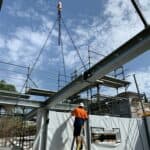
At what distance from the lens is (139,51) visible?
15.6ft

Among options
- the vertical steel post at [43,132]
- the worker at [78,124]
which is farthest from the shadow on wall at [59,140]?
the worker at [78,124]

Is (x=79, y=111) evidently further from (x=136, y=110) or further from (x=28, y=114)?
(x=136, y=110)

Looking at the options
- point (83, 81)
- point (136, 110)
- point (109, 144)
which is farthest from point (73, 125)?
point (136, 110)

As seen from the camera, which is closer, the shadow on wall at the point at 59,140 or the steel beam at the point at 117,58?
the steel beam at the point at 117,58

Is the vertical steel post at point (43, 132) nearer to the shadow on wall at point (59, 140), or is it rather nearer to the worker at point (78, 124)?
the shadow on wall at point (59, 140)

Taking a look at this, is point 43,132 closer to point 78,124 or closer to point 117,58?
point 78,124

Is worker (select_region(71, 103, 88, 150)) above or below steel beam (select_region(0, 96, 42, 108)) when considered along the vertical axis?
below

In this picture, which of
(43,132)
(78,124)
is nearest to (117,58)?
(78,124)

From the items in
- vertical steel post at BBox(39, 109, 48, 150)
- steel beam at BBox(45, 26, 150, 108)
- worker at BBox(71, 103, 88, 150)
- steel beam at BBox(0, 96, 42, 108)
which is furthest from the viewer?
steel beam at BBox(0, 96, 42, 108)

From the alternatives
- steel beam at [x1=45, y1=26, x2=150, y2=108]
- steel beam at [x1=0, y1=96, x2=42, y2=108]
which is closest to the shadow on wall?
steel beam at [x1=0, y1=96, x2=42, y2=108]

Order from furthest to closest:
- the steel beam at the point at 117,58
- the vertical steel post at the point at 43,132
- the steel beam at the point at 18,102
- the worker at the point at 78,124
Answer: the steel beam at the point at 18,102 < the vertical steel post at the point at 43,132 < the worker at the point at 78,124 < the steel beam at the point at 117,58

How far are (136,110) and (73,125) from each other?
6.52m

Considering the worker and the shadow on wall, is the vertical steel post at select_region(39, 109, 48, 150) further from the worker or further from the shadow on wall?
the worker

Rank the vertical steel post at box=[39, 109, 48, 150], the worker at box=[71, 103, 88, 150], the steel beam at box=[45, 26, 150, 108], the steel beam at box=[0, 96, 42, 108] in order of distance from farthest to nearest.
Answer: the steel beam at box=[0, 96, 42, 108] < the vertical steel post at box=[39, 109, 48, 150] < the worker at box=[71, 103, 88, 150] < the steel beam at box=[45, 26, 150, 108]
